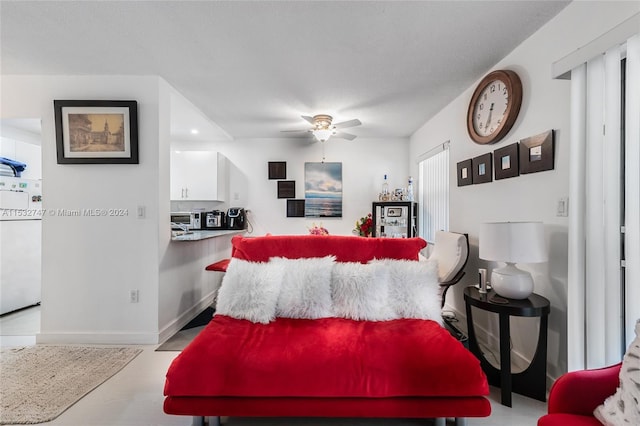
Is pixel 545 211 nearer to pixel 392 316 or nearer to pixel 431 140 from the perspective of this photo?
pixel 392 316

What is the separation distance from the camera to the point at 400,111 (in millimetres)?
3537

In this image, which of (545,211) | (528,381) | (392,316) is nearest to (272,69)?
(392,316)

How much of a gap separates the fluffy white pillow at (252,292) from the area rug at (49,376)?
41.4 inches

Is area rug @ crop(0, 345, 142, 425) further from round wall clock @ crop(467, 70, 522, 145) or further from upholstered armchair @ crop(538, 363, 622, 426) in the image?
round wall clock @ crop(467, 70, 522, 145)

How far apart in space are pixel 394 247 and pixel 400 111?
214cm

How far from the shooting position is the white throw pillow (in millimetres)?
981

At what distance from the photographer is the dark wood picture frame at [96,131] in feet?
8.39

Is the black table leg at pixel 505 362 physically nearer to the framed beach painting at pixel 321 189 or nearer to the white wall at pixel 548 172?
the white wall at pixel 548 172

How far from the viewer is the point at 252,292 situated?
1866 mm

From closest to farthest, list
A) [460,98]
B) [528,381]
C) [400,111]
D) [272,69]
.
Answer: [528,381], [272,69], [460,98], [400,111]

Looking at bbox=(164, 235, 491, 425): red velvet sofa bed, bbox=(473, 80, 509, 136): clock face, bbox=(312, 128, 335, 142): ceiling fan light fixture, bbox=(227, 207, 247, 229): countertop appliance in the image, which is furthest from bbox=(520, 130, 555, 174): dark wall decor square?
bbox=(227, 207, 247, 229): countertop appliance

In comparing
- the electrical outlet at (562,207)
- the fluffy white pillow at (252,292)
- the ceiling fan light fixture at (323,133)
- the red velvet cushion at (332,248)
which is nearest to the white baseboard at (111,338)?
the fluffy white pillow at (252,292)

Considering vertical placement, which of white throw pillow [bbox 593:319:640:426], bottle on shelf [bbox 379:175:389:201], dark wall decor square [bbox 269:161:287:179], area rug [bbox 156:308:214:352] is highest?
dark wall decor square [bbox 269:161:287:179]

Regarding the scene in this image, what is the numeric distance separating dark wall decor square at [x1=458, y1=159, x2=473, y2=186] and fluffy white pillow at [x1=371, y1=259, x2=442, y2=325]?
1.30 m
